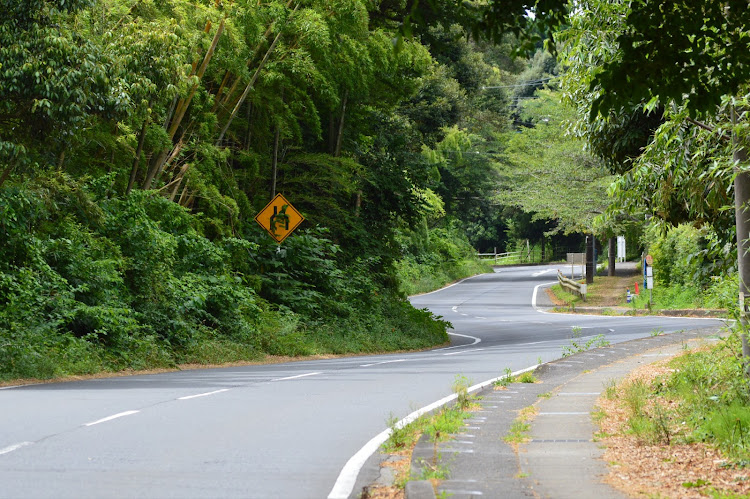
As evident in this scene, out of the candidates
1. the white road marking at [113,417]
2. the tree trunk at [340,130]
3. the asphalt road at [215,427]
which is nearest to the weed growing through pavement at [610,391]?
the asphalt road at [215,427]

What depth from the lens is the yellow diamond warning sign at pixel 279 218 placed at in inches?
968

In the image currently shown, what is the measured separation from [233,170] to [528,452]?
65.2 ft

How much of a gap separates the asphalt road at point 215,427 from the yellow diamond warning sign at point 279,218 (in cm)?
457

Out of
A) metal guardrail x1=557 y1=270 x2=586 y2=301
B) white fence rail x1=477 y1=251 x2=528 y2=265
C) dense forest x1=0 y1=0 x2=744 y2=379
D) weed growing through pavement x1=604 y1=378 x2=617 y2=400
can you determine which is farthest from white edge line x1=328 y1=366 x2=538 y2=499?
white fence rail x1=477 y1=251 x2=528 y2=265

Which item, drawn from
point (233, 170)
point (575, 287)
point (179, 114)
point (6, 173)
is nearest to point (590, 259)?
point (575, 287)

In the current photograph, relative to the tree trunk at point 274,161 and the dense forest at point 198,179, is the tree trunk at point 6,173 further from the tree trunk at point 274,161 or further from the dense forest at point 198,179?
the tree trunk at point 274,161

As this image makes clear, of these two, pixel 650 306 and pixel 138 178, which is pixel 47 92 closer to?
pixel 138 178

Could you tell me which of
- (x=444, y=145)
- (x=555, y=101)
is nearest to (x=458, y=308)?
(x=444, y=145)

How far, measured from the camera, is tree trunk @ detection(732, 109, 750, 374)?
1025cm

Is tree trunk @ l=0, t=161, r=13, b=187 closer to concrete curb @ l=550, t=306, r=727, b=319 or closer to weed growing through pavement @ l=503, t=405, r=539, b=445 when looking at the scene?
weed growing through pavement @ l=503, t=405, r=539, b=445

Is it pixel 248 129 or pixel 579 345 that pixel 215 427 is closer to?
pixel 579 345

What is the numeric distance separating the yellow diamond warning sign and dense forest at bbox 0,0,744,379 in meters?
0.92

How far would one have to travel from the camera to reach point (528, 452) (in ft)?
27.8

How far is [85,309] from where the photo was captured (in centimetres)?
1788
